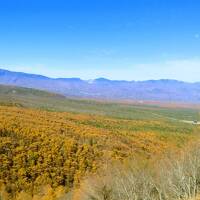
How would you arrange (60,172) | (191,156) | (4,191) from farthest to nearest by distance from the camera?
(60,172) → (4,191) → (191,156)

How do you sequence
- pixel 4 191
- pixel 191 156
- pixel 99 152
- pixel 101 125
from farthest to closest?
pixel 101 125 → pixel 99 152 → pixel 4 191 → pixel 191 156

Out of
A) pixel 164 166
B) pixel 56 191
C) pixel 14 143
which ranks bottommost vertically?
pixel 56 191

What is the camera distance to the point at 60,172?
280ft

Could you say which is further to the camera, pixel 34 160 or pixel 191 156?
pixel 34 160

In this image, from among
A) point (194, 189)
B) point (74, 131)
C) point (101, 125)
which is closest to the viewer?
point (194, 189)

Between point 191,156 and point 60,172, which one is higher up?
point 191,156

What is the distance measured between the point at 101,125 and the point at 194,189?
121 meters

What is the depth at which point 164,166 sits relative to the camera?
45844mm

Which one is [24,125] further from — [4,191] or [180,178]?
[180,178]

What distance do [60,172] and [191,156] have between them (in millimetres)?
46312

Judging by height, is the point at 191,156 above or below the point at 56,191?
above

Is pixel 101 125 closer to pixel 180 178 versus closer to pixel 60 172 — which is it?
pixel 60 172

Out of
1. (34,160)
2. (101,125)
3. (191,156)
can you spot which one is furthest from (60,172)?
(101,125)

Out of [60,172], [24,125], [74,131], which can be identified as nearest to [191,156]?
[60,172]
